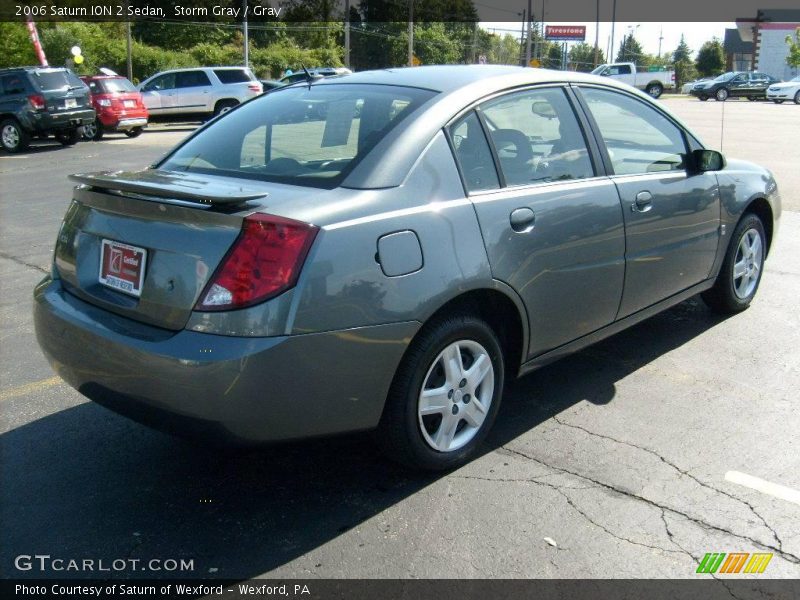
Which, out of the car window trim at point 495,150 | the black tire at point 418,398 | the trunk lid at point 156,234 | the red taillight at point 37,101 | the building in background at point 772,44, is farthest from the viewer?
the building in background at point 772,44

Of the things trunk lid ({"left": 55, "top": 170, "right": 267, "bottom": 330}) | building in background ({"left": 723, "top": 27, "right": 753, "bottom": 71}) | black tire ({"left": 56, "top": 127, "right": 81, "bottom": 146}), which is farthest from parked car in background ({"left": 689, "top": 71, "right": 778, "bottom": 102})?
building in background ({"left": 723, "top": 27, "right": 753, "bottom": 71})

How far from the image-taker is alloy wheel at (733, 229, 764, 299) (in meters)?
5.46

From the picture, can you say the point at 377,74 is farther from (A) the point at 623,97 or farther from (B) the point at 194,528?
(B) the point at 194,528

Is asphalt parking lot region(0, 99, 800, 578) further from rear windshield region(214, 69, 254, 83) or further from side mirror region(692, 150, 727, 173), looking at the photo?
rear windshield region(214, 69, 254, 83)

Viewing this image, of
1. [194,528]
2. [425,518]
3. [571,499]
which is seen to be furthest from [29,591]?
[571,499]

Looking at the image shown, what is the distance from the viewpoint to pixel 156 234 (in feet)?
9.92

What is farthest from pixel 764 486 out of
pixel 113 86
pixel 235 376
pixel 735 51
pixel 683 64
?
pixel 735 51

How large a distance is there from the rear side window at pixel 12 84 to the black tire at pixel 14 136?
2.17 feet

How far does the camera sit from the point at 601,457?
367 cm

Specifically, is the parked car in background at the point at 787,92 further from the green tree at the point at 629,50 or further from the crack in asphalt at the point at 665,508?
the green tree at the point at 629,50

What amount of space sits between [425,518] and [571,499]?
2.02 feet

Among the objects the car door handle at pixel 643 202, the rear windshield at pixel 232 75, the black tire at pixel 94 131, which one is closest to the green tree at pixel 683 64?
the rear windshield at pixel 232 75

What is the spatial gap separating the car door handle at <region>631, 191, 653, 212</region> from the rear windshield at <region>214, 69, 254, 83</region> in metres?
23.5

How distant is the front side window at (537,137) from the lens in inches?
147
